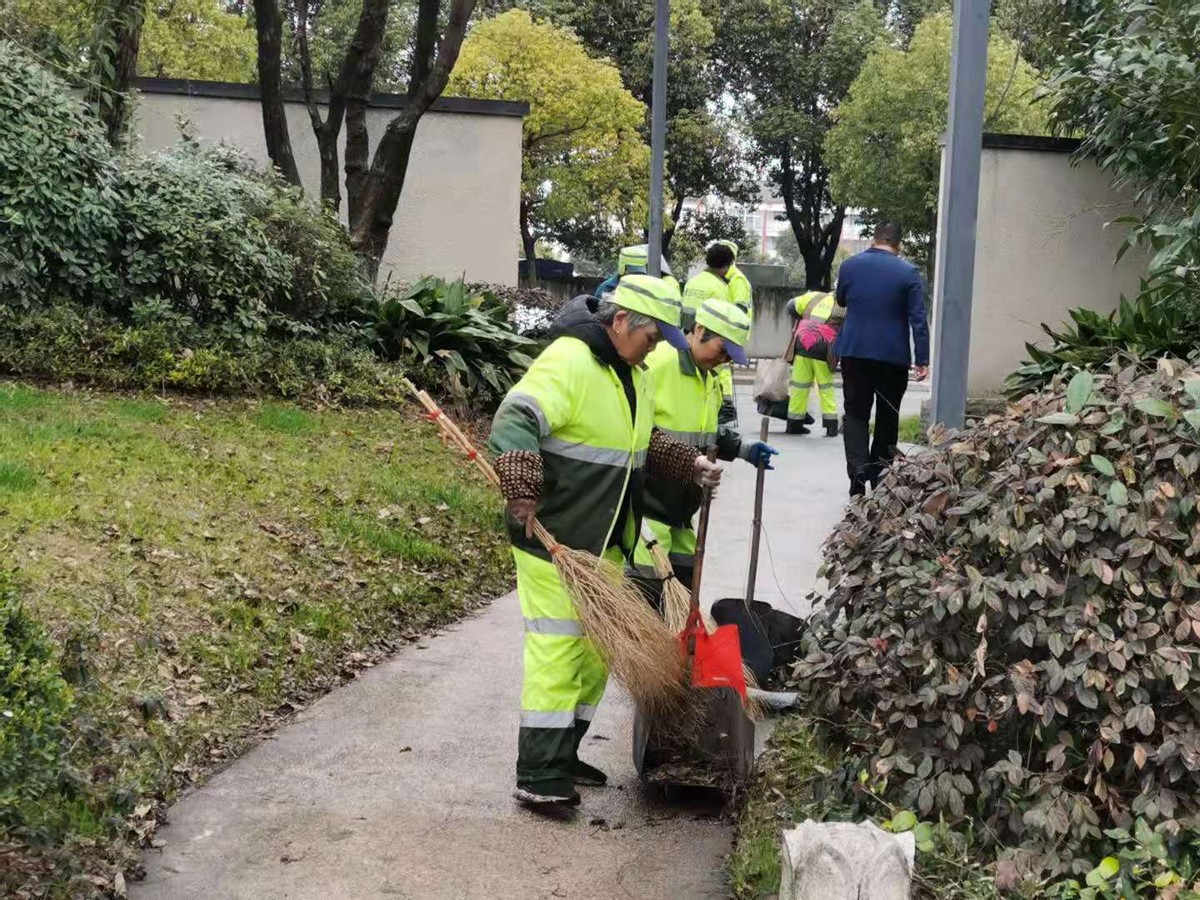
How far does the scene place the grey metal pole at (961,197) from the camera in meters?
5.47

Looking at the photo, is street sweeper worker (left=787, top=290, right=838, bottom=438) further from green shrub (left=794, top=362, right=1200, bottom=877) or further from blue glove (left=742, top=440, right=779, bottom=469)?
green shrub (left=794, top=362, right=1200, bottom=877)

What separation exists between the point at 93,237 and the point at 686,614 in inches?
301

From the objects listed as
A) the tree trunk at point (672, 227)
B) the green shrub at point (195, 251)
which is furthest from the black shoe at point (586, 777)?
the tree trunk at point (672, 227)

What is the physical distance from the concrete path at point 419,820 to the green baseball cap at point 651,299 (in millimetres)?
1687

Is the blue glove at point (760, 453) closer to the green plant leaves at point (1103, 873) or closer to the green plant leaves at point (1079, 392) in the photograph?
the green plant leaves at point (1079, 392)

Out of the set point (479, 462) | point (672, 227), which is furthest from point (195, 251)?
point (672, 227)

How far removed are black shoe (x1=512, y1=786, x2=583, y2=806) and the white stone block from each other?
6.19ft

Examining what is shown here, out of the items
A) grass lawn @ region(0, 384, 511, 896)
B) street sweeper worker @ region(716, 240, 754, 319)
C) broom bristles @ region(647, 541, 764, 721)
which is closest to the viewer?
grass lawn @ region(0, 384, 511, 896)

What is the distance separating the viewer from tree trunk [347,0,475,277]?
47.7 ft

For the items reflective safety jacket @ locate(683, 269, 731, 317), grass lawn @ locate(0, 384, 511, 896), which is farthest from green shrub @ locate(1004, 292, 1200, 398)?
grass lawn @ locate(0, 384, 511, 896)

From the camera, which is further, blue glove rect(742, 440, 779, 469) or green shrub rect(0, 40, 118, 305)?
green shrub rect(0, 40, 118, 305)

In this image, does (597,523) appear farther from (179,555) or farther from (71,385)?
(71,385)

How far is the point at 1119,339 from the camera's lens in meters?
9.96

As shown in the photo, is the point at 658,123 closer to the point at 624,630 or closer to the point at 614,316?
the point at 614,316
